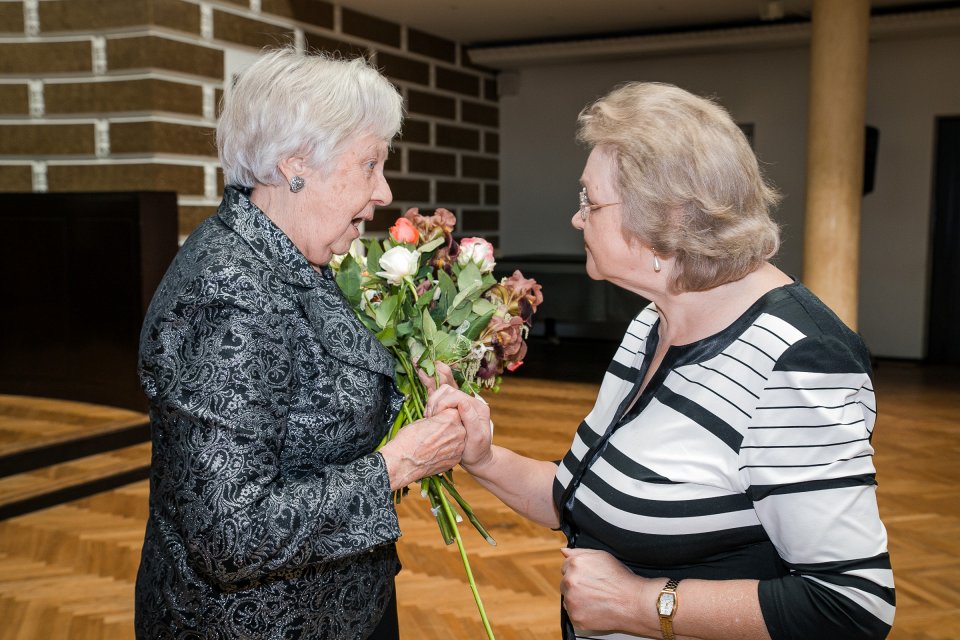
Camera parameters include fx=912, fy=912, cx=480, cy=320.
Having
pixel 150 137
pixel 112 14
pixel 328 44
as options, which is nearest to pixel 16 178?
A: pixel 150 137

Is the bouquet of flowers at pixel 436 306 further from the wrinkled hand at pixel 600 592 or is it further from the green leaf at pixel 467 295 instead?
the wrinkled hand at pixel 600 592

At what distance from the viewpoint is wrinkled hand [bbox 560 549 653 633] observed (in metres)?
1.46

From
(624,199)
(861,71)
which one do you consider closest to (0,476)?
(624,199)

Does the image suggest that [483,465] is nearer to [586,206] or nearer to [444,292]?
[444,292]

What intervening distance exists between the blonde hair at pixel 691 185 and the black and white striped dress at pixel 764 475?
10cm

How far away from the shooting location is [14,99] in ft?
22.7

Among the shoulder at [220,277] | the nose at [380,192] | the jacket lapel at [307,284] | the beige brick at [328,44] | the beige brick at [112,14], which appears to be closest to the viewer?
the shoulder at [220,277]

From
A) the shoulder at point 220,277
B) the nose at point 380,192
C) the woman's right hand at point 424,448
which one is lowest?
the woman's right hand at point 424,448

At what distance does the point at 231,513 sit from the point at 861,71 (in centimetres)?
668

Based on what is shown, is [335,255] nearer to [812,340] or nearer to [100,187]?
[812,340]

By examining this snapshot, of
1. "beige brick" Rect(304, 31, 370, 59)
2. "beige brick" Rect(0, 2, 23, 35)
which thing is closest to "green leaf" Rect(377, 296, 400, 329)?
→ "beige brick" Rect(0, 2, 23, 35)

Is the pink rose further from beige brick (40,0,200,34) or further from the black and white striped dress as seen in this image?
beige brick (40,0,200,34)

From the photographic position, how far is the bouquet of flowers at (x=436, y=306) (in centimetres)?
172

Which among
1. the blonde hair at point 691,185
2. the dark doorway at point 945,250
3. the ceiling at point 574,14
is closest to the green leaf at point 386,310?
the blonde hair at point 691,185
